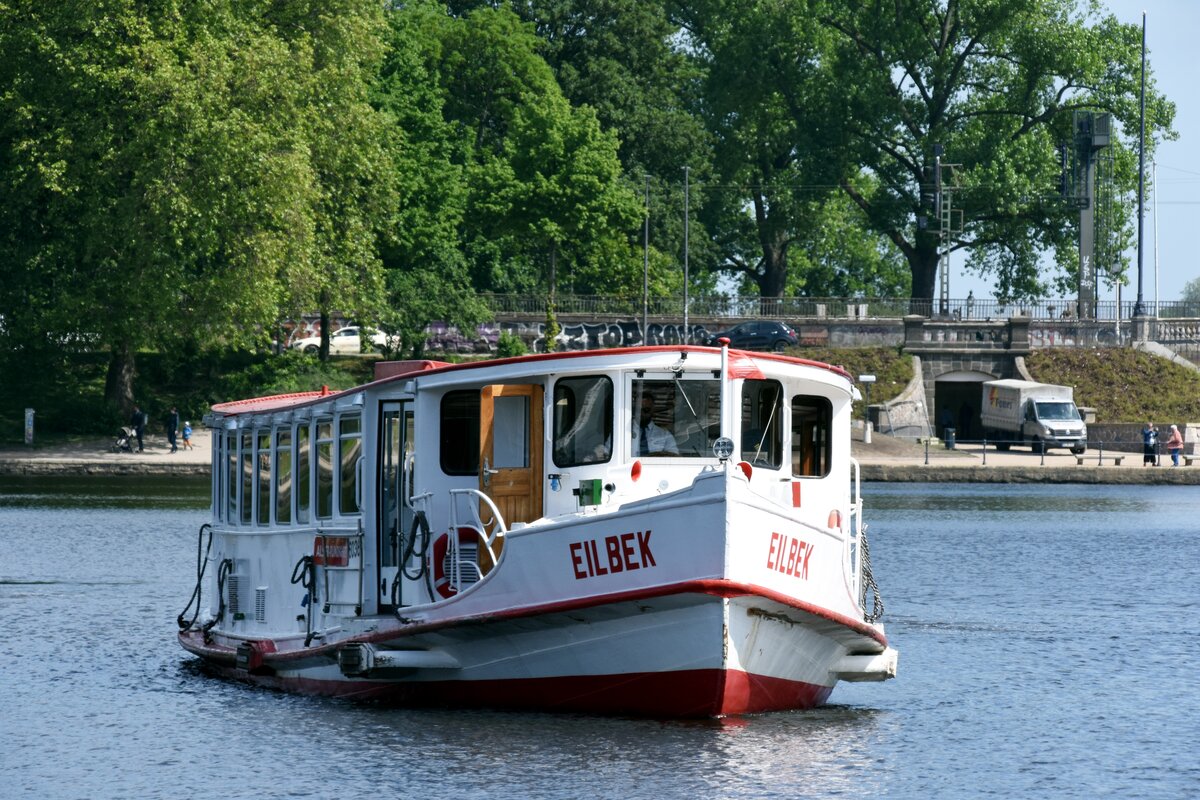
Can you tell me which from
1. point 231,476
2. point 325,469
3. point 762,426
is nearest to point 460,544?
point 325,469

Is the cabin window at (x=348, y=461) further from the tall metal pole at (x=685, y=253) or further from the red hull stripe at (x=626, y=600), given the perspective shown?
the tall metal pole at (x=685, y=253)

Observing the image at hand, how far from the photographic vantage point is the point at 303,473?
78.2ft

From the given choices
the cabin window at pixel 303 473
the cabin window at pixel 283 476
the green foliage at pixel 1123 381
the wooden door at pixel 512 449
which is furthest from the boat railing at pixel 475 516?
the green foliage at pixel 1123 381

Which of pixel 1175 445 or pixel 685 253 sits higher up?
pixel 685 253

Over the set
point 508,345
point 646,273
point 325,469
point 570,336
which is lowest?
point 325,469

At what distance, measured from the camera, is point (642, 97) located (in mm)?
102000

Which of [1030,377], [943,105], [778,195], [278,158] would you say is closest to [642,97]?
[778,195]

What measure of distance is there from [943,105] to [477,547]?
81997 millimetres

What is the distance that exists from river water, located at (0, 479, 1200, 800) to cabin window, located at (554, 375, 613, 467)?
2.88 m

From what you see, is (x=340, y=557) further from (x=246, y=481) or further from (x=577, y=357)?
(x=577, y=357)

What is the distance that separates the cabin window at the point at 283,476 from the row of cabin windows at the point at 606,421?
3.97m

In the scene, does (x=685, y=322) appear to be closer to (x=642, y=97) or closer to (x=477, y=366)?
(x=642, y=97)

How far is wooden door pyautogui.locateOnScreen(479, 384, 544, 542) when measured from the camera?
20578 millimetres

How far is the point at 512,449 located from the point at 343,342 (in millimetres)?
77395
